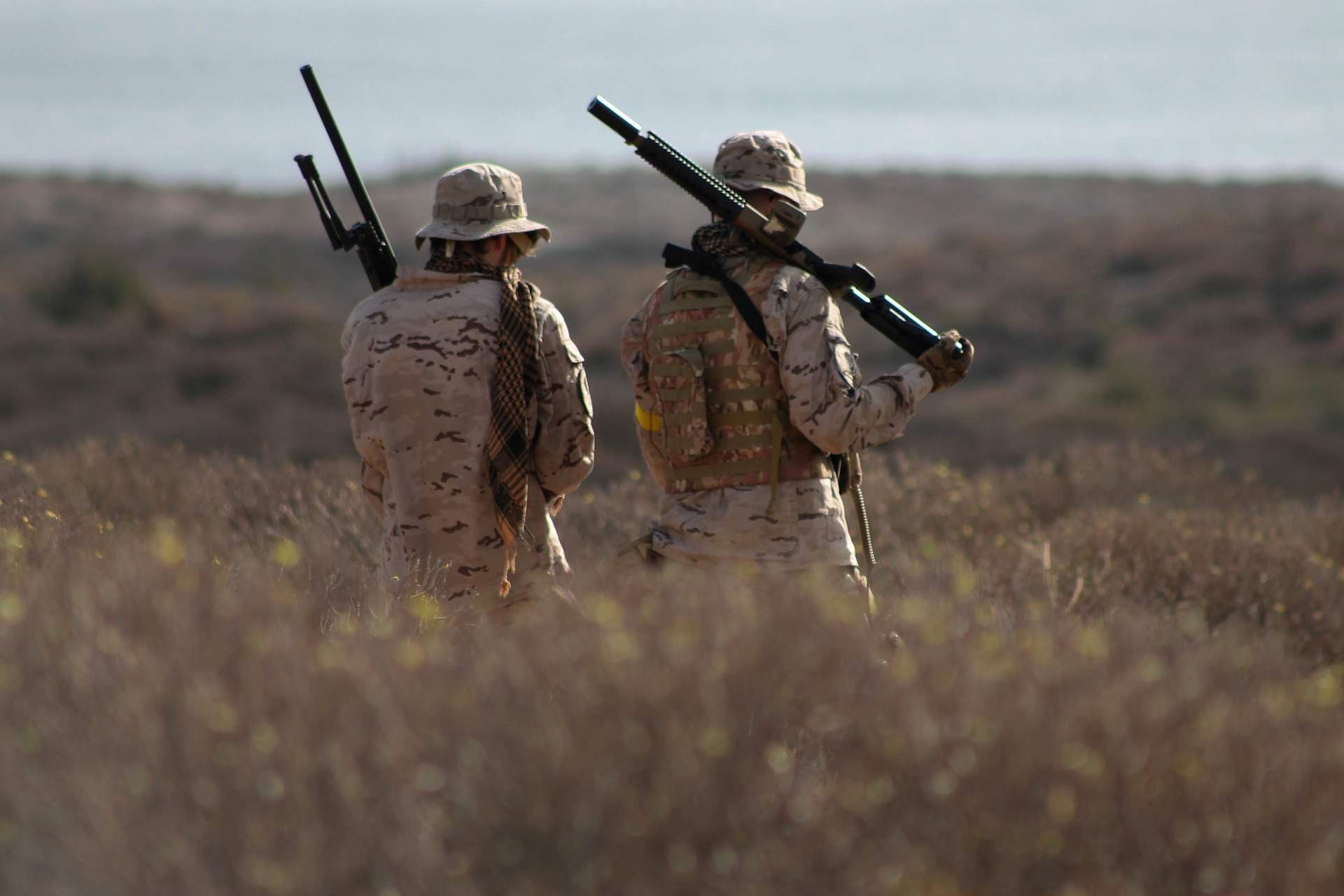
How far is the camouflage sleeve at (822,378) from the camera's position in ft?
13.7

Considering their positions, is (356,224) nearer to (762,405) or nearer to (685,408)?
(685,408)

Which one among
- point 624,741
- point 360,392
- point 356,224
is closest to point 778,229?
point 360,392

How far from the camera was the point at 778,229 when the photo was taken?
4293 millimetres

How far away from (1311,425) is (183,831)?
20.9 metres

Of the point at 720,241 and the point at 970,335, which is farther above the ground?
the point at 720,241

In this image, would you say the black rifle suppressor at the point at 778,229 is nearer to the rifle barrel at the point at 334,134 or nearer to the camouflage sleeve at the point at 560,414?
the camouflage sleeve at the point at 560,414

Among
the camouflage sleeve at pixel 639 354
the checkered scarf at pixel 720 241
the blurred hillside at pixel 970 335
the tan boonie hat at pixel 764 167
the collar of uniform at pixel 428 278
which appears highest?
the tan boonie hat at pixel 764 167

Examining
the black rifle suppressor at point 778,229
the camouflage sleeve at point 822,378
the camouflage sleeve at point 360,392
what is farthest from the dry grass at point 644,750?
the black rifle suppressor at point 778,229

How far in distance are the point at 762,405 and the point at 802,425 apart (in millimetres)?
171

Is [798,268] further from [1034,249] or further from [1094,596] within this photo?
[1034,249]

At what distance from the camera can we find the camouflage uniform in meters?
4.21

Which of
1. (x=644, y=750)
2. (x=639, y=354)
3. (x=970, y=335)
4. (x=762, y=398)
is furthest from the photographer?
(x=970, y=335)

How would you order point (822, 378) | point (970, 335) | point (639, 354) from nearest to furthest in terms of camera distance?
point (822, 378)
point (639, 354)
point (970, 335)

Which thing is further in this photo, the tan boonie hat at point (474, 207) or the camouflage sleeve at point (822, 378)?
the tan boonie hat at point (474, 207)
